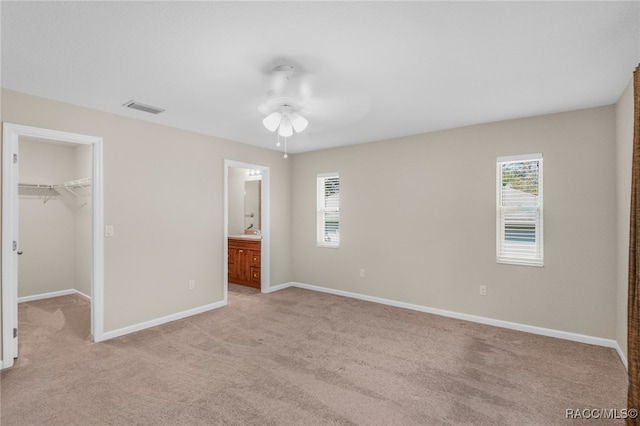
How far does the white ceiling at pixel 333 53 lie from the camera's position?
5.89 ft

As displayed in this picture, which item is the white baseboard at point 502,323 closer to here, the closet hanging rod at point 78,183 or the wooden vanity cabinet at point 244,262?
the wooden vanity cabinet at point 244,262

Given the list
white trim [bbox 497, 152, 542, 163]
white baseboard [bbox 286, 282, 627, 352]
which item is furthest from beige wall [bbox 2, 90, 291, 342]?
white trim [bbox 497, 152, 542, 163]

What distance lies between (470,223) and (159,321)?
13.9 ft

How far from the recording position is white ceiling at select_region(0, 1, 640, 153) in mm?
1795

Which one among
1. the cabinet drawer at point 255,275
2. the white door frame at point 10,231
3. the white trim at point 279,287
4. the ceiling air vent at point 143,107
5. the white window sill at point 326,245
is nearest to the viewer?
the white door frame at point 10,231

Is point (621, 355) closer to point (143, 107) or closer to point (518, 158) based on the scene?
point (518, 158)

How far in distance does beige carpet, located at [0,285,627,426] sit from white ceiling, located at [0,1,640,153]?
2554 mm

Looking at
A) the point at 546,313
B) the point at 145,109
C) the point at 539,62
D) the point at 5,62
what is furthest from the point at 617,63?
the point at 5,62

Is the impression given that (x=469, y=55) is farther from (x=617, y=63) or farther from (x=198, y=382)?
(x=198, y=382)

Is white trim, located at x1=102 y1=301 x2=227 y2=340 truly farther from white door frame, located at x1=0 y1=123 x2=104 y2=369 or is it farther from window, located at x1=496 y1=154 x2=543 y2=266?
window, located at x1=496 y1=154 x2=543 y2=266

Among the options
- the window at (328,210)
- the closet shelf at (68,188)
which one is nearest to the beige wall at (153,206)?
the window at (328,210)

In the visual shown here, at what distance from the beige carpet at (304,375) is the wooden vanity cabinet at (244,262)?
176 centimetres

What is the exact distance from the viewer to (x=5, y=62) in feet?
7.72

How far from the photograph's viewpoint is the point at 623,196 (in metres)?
2.98
